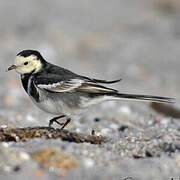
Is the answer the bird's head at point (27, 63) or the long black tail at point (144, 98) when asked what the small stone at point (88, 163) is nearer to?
the long black tail at point (144, 98)

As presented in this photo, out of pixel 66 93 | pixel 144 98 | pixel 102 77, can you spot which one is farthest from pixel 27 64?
pixel 102 77

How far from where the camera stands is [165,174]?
16.1 ft

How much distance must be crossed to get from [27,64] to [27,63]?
0.5 inches

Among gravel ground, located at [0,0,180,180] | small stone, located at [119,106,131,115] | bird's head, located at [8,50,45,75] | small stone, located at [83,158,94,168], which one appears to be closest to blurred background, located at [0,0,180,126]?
gravel ground, located at [0,0,180,180]

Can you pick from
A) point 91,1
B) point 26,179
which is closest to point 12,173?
point 26,179

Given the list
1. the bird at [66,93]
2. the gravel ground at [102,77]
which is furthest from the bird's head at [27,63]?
the gravel ground at [102,77]

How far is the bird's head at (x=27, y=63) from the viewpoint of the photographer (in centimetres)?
683

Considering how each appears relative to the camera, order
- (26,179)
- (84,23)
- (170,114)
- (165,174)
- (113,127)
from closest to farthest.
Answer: (26,179)
(165,174)
(113,127)
(170,114)
(84,23)

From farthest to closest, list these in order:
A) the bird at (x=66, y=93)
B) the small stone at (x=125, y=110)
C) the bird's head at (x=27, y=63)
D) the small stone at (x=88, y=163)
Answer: the small stone at (x=125, y=110) → the bird's head at (x=27, y=63) → the bird at (x=66, y=93) → the small stone at (x=88, y=163)

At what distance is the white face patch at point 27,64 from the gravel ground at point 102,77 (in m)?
1.23

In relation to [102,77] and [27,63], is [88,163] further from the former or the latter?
[102,77]

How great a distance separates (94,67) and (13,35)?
281 cm

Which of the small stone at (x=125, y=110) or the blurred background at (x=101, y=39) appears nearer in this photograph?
the small stone at (x=125, y=110)

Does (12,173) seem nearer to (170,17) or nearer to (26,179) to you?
(26,179)
